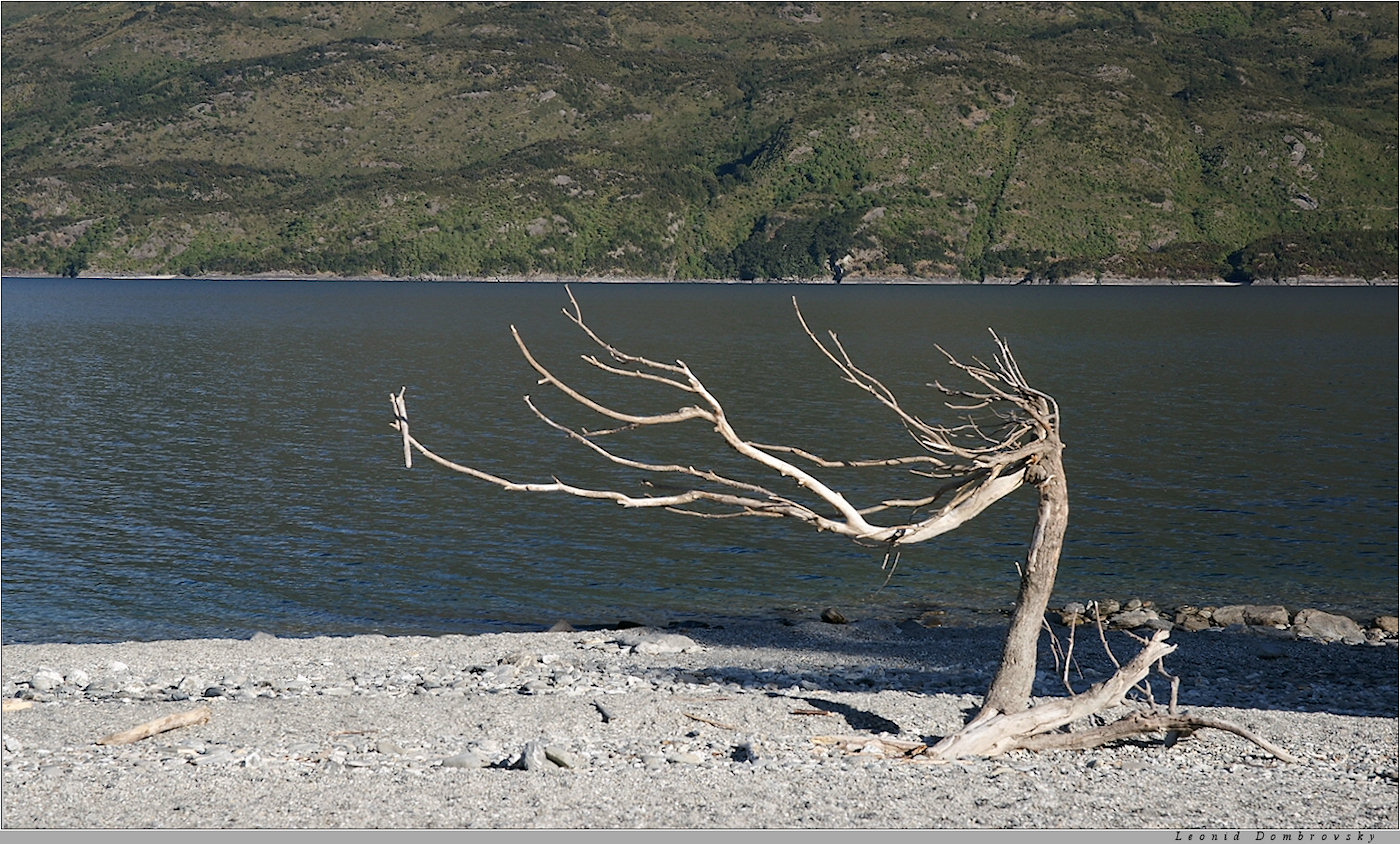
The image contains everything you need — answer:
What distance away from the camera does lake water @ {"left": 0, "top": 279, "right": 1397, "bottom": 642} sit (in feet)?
95.9

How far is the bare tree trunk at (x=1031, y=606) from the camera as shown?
549 inches

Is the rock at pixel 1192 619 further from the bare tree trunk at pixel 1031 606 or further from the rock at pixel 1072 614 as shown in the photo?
the bare tree trunk at pixel 1031 606

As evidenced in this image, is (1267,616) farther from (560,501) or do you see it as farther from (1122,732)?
(560,501)

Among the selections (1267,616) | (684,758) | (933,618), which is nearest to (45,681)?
(684,758)

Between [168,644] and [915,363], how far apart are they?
74918 millimetres

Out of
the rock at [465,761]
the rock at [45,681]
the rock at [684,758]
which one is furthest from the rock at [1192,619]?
the rock at [45,681]

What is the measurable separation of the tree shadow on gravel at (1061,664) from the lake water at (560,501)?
247cm

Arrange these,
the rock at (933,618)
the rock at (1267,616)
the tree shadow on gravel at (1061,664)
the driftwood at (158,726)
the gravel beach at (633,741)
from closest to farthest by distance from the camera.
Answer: the gravel beach at (633,741) → the driftwood at (158,726) → the tree shadow on gravel at (1061,664) → the rock at (1267,616) → the rock at (933,618)

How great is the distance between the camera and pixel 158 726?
597 inches

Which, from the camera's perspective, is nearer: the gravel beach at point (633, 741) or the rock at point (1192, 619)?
the gravel beach at point (633, 741)

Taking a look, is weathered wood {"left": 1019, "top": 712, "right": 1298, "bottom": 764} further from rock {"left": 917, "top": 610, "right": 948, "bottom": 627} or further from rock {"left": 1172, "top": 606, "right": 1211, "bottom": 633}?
rock {"left": 917, "top": 610, "right": 948, "bottom": 627}

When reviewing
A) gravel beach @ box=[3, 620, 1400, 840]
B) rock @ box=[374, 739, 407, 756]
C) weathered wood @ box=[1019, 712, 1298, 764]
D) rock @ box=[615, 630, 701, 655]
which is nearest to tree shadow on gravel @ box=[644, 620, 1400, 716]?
gravel beach @ box=[3, 620, 1400, 840]

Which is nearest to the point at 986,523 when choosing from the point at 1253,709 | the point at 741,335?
the point at 1253,709

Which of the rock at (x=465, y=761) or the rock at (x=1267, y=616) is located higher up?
the rock at (x=465, y=761)
